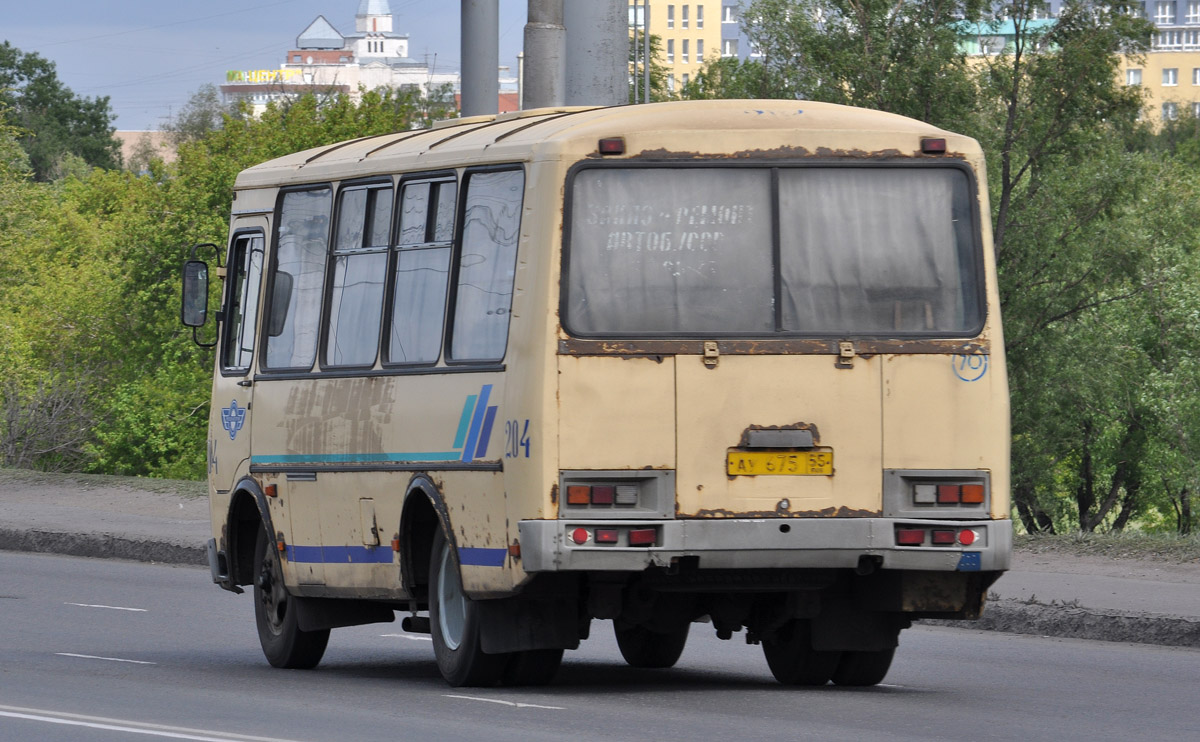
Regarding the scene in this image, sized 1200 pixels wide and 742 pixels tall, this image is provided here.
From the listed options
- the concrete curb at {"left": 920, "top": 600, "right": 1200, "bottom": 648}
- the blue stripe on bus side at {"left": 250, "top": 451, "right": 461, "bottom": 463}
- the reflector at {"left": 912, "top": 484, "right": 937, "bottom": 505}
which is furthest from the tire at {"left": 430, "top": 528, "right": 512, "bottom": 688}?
the concrete curb at {"left": 920, "top": 600, "right": 1200, "bottom": 648}

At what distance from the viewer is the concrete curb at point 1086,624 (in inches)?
544

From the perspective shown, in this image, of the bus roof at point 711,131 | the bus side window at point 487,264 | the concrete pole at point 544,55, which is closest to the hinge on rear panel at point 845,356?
the bus roof at point 711,131

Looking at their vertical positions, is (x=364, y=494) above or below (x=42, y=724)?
above

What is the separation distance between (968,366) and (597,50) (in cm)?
812

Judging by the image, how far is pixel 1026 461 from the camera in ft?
135

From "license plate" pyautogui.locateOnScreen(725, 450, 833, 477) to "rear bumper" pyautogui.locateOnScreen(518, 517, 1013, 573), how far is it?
0.23 m

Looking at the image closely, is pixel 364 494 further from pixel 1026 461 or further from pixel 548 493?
pixel 1026 461

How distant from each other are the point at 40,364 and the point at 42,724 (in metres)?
56.0

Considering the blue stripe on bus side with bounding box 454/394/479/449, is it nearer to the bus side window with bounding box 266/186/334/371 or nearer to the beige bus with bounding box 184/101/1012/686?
the beige bus with bounding box 184/101/1012/686

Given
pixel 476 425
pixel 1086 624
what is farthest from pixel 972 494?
pixel 1086 624

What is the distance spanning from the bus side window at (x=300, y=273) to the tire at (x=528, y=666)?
7.70ft

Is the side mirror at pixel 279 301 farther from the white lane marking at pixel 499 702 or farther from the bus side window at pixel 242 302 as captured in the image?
the white lane marking at pixel 499 702

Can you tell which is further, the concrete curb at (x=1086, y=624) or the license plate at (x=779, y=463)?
the concrete curb at (x=1086, y=624)

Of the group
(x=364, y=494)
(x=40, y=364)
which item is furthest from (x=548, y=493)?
(x=40, y=364)
